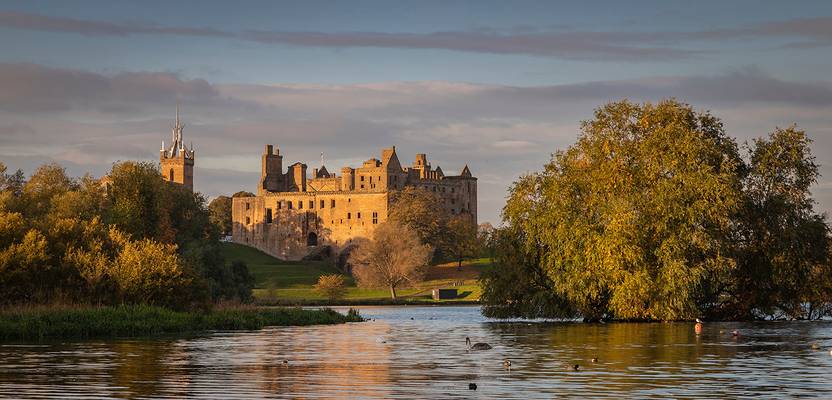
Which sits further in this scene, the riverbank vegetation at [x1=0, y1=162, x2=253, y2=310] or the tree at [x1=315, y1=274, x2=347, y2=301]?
the tree at [x1=315, y1=274, x2=347, y2=301]

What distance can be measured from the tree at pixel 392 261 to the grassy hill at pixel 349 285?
1631 mm

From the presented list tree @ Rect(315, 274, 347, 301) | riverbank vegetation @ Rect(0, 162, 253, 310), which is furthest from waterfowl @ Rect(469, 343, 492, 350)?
tree @ Rect(315, 274, 347, 301)

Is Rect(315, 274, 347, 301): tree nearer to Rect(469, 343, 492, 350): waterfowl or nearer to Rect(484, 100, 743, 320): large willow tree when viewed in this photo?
Rect(484, 100, 743, 320): large willow tree

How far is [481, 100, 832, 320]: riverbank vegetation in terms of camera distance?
67.0m

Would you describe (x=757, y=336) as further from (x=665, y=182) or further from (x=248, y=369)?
(x=248, y=369)

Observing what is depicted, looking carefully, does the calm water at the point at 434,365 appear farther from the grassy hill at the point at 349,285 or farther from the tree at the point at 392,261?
the tree at the point at 392,261

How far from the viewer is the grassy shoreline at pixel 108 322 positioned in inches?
2254

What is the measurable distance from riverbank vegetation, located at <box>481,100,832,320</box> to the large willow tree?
80mm

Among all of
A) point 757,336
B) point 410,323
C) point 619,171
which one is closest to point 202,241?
point 410,323

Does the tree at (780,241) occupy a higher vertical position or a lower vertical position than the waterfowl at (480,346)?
higher

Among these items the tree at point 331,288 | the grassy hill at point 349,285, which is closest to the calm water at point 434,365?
the grassy hill at point 349,285

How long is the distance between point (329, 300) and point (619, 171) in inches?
2901

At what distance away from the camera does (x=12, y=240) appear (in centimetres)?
6856

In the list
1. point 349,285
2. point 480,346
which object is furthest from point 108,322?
point 349,285
